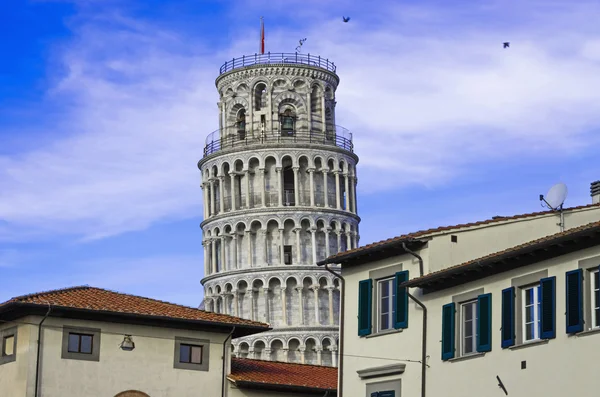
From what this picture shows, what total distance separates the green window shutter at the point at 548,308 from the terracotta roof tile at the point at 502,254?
1.15 meters

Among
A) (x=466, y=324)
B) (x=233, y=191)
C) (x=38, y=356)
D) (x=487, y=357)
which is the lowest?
(x=487, y=357)

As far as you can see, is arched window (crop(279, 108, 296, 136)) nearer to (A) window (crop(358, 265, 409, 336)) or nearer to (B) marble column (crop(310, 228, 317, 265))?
(B) marble column (crop(310, 228, 317, 265))

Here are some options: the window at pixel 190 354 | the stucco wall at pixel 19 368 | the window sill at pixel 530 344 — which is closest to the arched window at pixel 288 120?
the window at pixel 190 354

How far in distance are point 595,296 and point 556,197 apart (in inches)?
383

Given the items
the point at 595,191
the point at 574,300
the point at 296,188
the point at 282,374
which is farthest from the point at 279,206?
the point at 574,300

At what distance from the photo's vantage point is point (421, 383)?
42562 mm

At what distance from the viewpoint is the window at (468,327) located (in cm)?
4094

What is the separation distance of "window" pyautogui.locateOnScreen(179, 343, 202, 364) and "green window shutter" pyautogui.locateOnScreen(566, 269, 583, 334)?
21667 millimetres

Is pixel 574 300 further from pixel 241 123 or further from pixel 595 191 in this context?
pixel 241 123

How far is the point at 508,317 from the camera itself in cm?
3903

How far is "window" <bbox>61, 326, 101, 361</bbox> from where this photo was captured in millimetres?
51812

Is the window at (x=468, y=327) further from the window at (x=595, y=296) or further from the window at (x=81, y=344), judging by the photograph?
the window at (x=81, y=344)

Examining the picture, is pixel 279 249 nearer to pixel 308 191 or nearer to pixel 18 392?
pixel 308 191

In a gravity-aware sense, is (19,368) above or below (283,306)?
below
